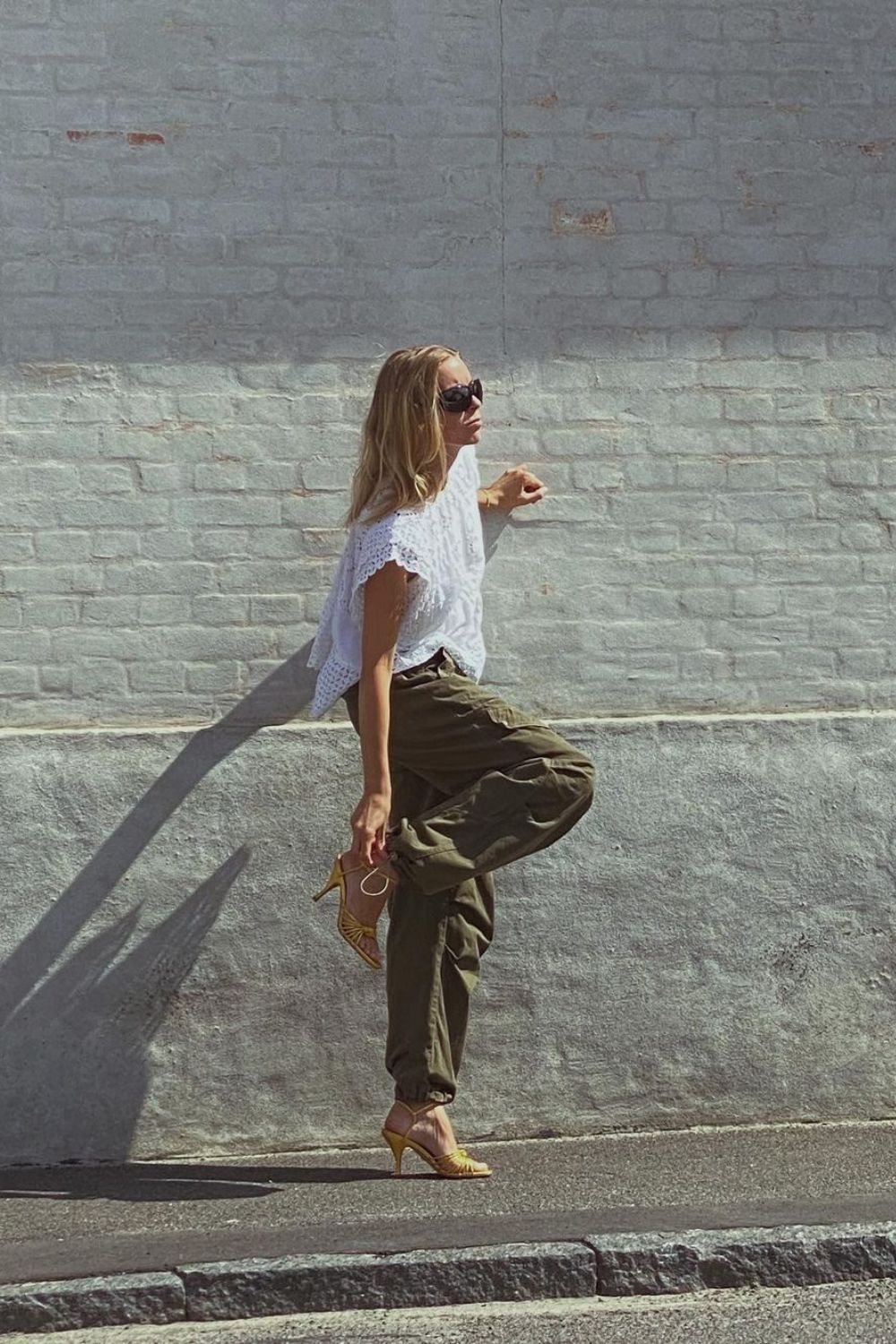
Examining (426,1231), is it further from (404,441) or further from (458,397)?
(458,397)

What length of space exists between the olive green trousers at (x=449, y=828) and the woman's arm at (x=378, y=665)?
13cm

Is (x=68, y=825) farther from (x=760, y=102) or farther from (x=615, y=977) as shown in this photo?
(x=760, y=102)

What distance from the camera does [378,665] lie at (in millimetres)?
4551

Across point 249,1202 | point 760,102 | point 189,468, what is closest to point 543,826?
point 249,1202

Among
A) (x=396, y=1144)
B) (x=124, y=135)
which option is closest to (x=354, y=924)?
(x=396, y=1144)

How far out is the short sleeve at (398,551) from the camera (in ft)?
14.9

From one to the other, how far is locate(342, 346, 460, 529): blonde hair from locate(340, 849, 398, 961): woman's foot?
0.86 m

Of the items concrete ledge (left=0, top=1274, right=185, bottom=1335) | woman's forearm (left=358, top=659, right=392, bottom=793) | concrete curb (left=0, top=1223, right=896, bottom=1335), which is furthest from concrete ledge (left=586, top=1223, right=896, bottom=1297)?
woman's forearm (left=358, top=659, right=392, bottom=793)

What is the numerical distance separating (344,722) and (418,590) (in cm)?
→ 76

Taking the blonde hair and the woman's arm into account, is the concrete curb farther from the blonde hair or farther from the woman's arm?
the blonde hair

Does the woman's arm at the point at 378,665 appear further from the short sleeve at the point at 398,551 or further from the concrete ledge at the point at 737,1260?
the concrete ledge at the point at 737,1260

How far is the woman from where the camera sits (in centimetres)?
456

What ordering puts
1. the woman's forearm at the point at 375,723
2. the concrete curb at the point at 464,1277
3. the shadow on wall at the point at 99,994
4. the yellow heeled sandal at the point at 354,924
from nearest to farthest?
the concrete curb at the point at 464,1277 → the woman's forearm at the point at 375,723 → the yellow heeled sandal at the point at 354,924 → the shadow on wall at the point at 99,994

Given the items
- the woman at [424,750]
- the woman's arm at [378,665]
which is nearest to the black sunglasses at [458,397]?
the woman at [424,750]
